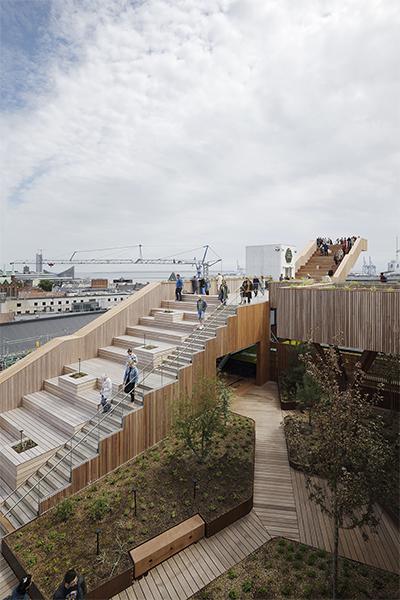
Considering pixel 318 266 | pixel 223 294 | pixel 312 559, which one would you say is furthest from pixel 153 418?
pixel 318 266

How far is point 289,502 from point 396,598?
2.88 metres

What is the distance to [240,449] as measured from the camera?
33.9 feet

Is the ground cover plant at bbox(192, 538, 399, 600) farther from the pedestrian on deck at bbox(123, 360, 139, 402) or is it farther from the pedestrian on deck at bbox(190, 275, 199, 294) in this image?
the pedestrian on deck at bbox(190, 275, 199, 294)

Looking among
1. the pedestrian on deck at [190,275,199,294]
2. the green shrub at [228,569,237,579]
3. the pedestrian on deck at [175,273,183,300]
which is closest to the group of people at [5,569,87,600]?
the green shrub at [228,569,237,579]

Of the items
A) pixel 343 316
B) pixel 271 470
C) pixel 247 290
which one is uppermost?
pixel 247 290

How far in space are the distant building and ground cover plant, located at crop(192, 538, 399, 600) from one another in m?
19.7

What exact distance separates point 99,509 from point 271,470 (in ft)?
15.9

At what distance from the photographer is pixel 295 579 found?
6289 mm

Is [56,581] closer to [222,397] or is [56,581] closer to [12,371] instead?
[222,397]

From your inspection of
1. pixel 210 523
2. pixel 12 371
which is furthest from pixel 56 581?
pixel 12 371

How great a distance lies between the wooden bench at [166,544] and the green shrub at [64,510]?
190cm

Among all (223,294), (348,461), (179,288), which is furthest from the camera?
(179,288)

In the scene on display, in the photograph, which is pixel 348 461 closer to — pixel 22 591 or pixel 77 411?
pixel 22 591

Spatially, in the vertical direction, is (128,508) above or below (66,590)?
below
